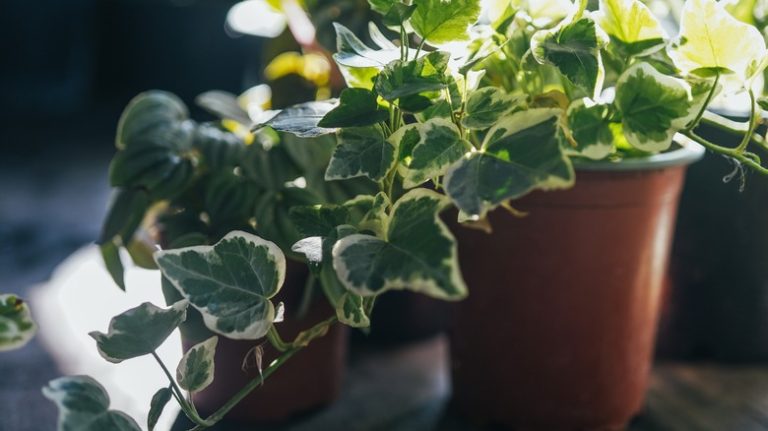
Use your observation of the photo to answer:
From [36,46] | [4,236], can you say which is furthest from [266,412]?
[36,46]

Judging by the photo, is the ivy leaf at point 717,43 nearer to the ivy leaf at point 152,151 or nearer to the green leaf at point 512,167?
the green leaf at point 512,167

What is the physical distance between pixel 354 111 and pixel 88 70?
251cm

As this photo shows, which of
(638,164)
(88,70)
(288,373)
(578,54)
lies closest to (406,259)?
(578,54)

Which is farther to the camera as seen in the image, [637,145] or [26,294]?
[26,294]

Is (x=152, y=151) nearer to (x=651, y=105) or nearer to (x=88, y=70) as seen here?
(x=651, y=105)

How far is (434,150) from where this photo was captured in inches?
18.8

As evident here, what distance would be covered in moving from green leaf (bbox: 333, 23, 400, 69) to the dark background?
1470 millimetres

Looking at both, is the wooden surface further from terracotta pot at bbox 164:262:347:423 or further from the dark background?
the dark background

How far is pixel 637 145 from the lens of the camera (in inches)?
19.7

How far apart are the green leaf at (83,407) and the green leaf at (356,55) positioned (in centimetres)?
25

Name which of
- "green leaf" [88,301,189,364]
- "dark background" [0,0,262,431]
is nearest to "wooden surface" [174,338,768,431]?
"green leaf" [88,301,189,364]

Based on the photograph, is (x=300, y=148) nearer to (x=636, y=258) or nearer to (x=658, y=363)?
(x=636, y=258)

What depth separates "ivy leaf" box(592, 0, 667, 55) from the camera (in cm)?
50

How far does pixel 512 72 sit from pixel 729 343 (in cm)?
60
